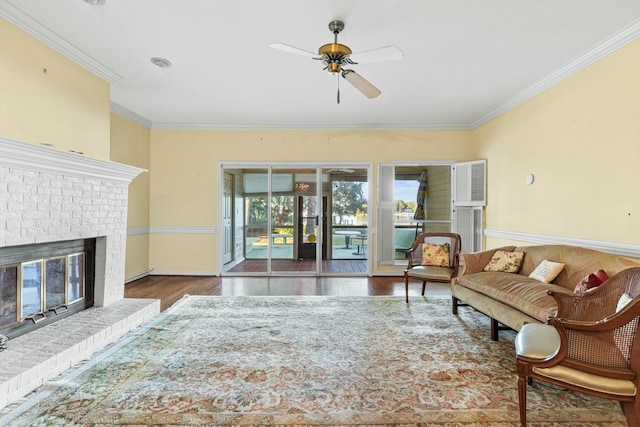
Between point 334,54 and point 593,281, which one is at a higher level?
point 334,54

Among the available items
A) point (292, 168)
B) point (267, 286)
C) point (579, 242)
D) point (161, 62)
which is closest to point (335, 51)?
point (161, 62)

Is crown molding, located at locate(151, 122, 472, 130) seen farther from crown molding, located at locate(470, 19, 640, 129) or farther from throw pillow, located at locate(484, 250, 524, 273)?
throw pillow, located at locate(484, 250, 524, 273)

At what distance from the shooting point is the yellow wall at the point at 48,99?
8.38 feet

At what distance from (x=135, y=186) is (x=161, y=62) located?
2.69m

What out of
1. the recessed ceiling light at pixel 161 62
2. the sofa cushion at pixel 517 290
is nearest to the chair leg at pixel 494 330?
the sofa cushion at pixel 517 290

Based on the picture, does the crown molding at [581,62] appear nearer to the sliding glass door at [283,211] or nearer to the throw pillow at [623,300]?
the throw pillow at [623,300]

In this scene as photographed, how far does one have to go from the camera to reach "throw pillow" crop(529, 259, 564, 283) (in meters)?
3.02

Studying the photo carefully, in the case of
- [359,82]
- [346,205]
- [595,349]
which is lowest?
[595,349]

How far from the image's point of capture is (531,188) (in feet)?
13.5

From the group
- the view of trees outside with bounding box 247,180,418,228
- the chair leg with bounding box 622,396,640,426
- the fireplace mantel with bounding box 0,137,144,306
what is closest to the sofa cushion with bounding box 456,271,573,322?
the chair leg with bounding box 622,396,640,426

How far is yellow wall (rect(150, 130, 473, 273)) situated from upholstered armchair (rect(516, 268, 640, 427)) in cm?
423

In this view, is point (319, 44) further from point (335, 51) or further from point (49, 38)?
point (49, 38)

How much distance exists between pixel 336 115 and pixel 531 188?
3.04m

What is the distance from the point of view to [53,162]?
8.74ft
